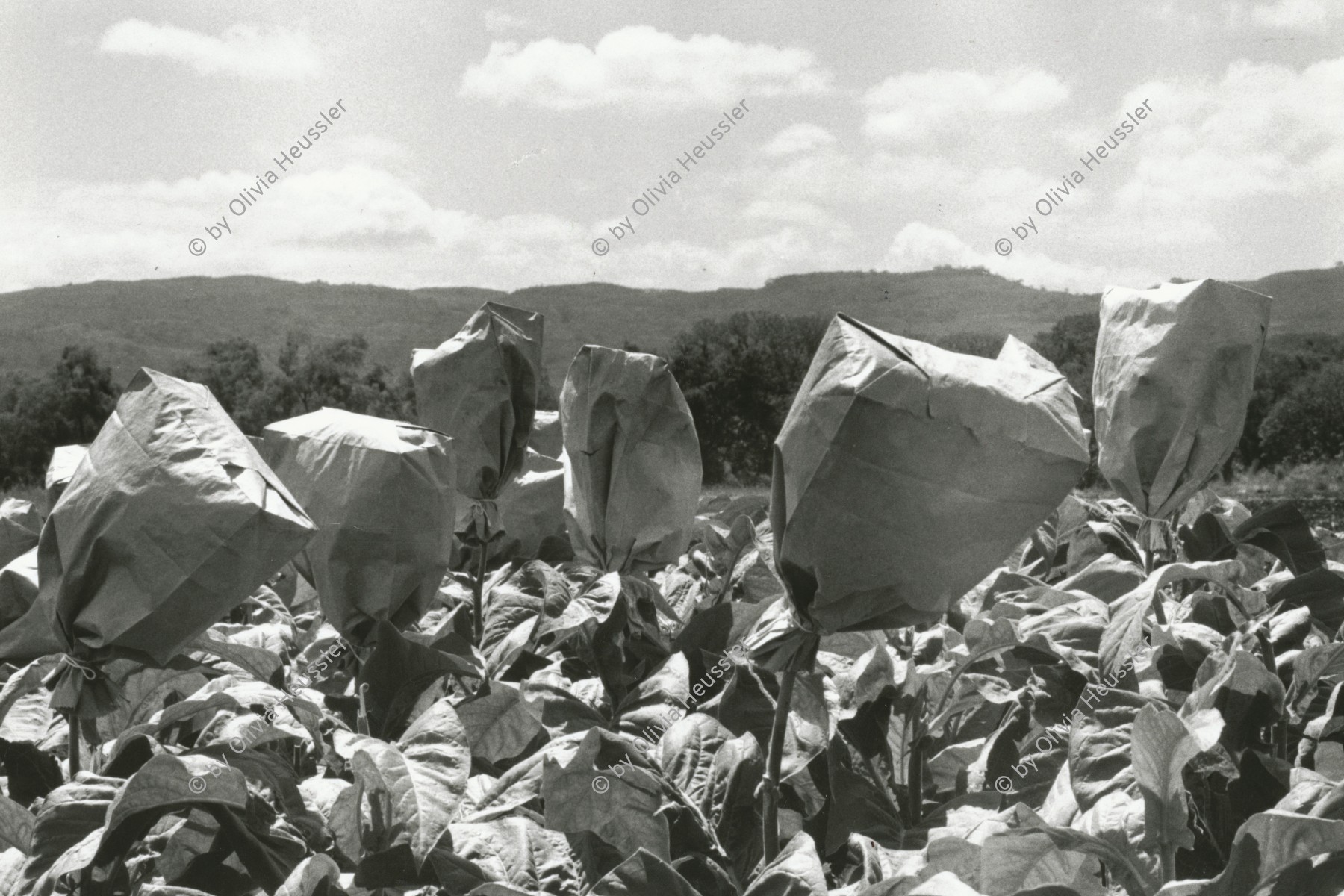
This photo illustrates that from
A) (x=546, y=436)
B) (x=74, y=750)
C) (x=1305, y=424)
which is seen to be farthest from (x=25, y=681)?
(x=1305, y=424)

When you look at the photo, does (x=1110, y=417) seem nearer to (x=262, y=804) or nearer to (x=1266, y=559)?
(x=1266, y=559)

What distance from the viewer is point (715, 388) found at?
2077 centimetres

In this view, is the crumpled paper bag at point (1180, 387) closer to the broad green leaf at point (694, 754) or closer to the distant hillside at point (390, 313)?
the broad green leaf at point (694, 754)

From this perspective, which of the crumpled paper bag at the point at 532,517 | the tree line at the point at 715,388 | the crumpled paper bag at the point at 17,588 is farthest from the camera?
the tree line at the point at 715,388

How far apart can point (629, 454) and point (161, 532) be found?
1.10 metres

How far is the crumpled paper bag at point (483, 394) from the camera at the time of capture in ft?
7.77

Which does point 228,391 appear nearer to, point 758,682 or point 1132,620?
point 758,682

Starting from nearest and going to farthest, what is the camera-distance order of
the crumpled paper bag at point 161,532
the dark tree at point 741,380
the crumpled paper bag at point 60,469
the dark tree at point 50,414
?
the crumpled paper bag at point 161,532, the crumpled paper bag at point 60,469, the dark tree at point 741,380, the dark tree at point 50,414

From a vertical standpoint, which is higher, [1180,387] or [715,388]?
[1180,387]

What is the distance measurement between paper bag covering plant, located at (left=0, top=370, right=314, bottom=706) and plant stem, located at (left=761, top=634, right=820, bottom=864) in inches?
22.0

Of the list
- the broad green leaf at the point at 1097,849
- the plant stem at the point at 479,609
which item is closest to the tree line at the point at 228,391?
the plant stem at the point at 479,609

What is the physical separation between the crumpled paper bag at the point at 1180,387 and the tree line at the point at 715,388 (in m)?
8.18

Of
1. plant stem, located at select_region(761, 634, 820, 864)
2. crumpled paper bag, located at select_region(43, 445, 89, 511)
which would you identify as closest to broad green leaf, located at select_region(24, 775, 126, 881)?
plant stem, located at select_region(761, 634, 820, 864)

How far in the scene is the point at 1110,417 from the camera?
1.87 m
